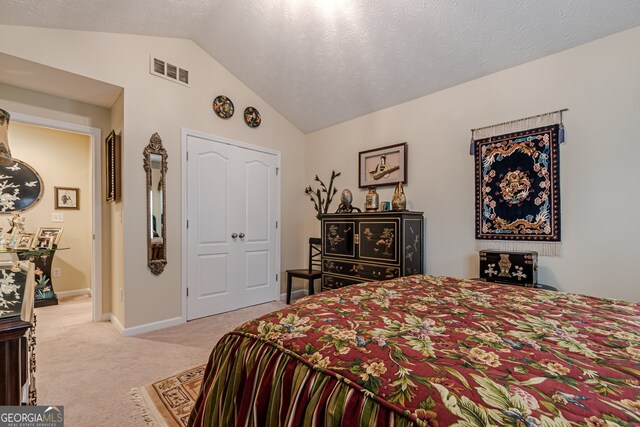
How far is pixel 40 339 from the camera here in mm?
2783

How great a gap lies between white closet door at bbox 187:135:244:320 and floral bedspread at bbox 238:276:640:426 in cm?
247

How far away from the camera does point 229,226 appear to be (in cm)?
371

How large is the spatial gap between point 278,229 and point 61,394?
2.74m

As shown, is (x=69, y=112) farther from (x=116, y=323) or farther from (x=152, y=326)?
(x=152, y=326)

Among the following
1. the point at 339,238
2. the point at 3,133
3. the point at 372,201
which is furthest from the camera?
the point at 339,238

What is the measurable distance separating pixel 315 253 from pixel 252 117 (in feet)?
6.89

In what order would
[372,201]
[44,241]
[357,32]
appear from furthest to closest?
1. [44,241]
2. [372,201]
3. [357,32]

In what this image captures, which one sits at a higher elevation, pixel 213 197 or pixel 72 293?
pixel 213 197

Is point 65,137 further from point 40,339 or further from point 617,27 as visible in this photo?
point 617,27

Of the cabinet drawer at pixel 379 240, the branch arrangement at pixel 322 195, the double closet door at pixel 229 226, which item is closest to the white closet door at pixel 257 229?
the double closet door at pixel 229 226

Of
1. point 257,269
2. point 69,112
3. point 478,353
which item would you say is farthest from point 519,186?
point 69,112

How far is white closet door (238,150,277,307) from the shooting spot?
385 centimetres

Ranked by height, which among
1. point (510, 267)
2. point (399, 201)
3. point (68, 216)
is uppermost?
point (399, 201)

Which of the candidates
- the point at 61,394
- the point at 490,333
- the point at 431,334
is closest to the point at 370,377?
the point at 431,334
